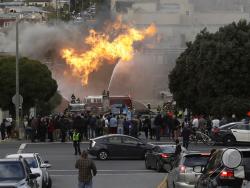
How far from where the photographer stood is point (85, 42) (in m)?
98.2

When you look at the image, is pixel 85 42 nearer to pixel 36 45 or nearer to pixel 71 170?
pixel 36 45

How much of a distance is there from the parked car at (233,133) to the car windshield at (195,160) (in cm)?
2387

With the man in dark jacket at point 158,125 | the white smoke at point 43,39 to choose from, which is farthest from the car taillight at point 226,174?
the white smoke at point 43,39

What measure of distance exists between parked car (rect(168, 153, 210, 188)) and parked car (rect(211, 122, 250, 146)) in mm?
23218

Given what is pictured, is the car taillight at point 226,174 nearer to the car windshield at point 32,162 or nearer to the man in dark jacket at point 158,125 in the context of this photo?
the car windshield at point 32,162

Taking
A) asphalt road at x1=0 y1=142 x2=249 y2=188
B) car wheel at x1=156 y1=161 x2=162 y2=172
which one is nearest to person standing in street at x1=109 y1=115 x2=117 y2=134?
asphalt road at x1=0 y1=142 x2=249 y2=188

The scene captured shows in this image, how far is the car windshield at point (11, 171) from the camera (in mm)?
22594

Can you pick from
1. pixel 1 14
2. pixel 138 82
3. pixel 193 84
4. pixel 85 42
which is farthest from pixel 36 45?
pixel 1 14

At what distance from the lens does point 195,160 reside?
85.0 feet

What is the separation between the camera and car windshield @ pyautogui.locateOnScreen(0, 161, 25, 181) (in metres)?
22.6

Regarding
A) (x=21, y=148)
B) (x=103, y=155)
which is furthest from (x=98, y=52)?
(x=103, y=155)

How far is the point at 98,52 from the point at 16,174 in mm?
74837

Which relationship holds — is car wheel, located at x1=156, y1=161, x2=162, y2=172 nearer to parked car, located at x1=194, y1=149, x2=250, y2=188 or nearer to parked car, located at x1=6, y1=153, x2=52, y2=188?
parked car, located at x1=6, y1=153, x2=52, y2=188

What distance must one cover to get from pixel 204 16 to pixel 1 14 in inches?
3328
